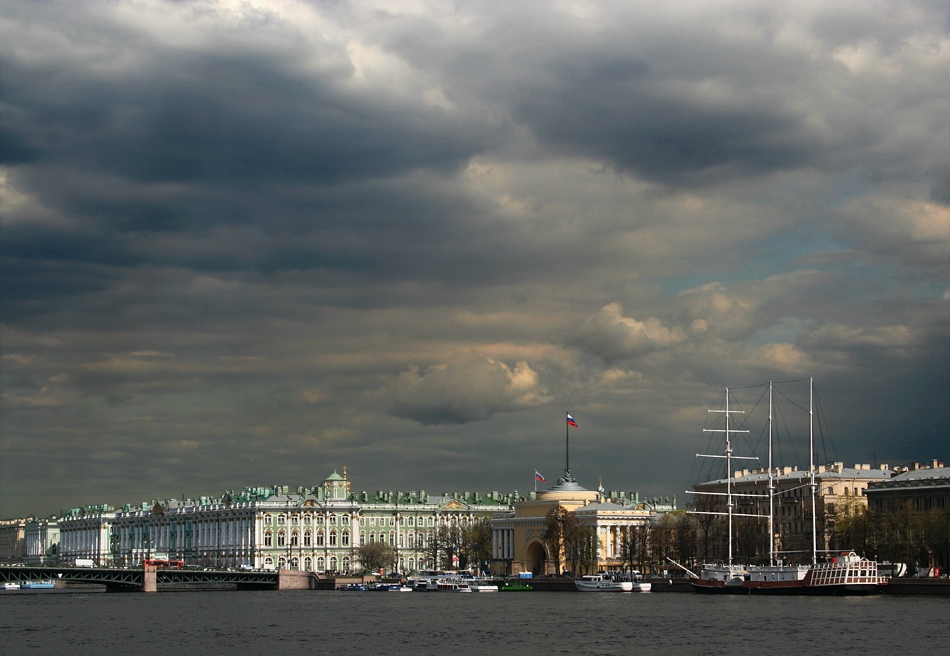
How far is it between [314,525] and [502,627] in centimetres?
9994

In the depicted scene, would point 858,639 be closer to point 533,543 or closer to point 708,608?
point 708,608

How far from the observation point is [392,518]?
168 metres

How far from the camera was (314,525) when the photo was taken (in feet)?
533

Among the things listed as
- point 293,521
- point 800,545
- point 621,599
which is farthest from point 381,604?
point 293,521

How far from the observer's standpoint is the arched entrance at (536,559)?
138500 millimetres

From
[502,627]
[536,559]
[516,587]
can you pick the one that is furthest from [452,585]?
[502,627]

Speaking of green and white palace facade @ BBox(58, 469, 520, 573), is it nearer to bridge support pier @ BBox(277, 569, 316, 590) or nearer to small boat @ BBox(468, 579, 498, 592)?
bridge support pier @ BBox(277, 569, 316, 590)

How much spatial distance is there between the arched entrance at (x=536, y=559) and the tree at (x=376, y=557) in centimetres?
1773

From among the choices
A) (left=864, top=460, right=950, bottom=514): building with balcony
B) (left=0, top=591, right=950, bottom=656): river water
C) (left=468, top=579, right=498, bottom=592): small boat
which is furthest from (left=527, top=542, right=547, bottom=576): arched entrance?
(left=0, top=591, right=950, bottom=656): river water

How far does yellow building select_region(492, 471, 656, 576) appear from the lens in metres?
132

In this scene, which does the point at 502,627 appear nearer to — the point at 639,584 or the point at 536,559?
the point at 639,584

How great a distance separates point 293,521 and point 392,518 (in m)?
12.9

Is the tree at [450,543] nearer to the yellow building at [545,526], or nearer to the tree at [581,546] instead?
the yellow building at [545,526]

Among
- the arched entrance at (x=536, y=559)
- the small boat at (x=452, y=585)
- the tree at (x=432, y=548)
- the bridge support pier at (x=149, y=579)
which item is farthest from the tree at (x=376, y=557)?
the bridge support pier at (x=149, y=579)
